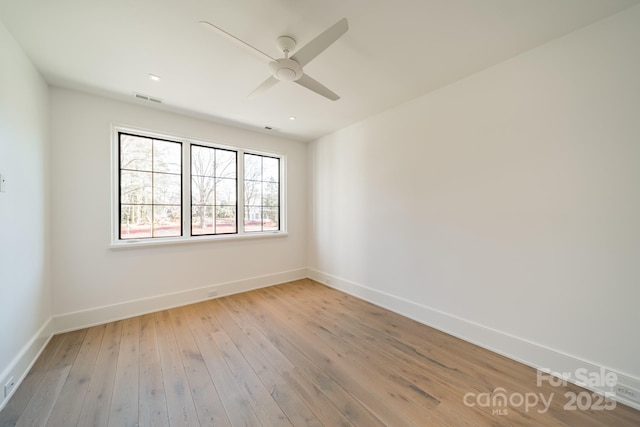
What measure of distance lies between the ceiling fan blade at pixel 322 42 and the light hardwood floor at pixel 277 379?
8.13 ft

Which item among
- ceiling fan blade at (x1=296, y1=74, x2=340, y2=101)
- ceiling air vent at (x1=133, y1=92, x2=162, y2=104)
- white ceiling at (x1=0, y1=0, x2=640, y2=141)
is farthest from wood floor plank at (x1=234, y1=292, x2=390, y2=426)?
ceiling air vent at (x1=133, y1=92, x2=162, y2=104)

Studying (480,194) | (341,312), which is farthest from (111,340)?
(480,194)

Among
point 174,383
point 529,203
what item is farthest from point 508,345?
point 174,383

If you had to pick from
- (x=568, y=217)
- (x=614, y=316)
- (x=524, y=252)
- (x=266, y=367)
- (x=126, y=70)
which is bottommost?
(x=266, y=367)

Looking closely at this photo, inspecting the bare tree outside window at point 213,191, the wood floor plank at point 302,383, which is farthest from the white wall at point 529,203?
the bare tree outside window at point 213,191

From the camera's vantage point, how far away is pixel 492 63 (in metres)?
2.21

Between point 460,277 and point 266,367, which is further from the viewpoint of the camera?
point 460,277

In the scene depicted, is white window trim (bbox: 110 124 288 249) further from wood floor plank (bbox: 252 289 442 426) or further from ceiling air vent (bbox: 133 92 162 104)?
wood floor plank (bbox: 252 289 442 426)

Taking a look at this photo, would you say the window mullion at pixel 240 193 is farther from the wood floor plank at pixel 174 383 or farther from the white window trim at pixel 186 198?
the wood floor plank at pixel 174 383

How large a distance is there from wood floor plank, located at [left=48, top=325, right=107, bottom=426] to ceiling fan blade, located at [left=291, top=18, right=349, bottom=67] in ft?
9.40

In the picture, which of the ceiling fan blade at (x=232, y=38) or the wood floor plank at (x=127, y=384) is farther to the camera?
the wood floor plank at (x=127, y=384)

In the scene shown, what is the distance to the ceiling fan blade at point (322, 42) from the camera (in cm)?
147

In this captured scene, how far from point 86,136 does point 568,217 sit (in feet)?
16.0

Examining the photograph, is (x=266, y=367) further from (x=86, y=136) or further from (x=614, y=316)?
(x=86, y=136)
